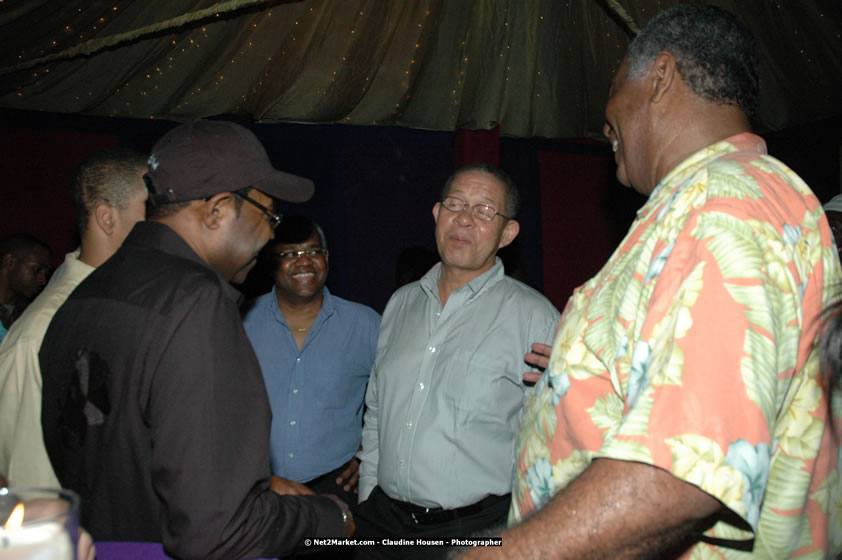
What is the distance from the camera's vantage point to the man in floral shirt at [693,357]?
705 mm

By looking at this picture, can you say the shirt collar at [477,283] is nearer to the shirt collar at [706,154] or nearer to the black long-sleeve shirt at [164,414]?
the black long-sleeve shirt at [164,414]

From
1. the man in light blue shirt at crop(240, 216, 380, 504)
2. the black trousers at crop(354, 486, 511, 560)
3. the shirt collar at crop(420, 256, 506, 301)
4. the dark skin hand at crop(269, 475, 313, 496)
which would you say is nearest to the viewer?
the dark skin hand at crop(269, 475, 313, 496)

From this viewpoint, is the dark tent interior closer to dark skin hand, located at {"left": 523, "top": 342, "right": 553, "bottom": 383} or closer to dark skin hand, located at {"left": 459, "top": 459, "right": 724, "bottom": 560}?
dark skin hand, located at {"left": 523, "top": 342, "right": 553, "bottom": 383}

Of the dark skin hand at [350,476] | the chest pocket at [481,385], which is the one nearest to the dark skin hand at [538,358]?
the chest pocket at [481,385]

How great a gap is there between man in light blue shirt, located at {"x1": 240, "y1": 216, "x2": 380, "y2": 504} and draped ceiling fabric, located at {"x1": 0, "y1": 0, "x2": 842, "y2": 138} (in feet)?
2.80

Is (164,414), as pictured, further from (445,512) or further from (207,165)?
(445,512)

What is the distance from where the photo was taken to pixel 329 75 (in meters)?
3.15

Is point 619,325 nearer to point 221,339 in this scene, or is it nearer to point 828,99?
point 221,339

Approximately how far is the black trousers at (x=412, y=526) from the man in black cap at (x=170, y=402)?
0.75 m

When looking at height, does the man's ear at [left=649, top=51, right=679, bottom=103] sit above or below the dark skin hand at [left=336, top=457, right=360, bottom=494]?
above

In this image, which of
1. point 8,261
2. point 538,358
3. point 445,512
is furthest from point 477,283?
point 8,261

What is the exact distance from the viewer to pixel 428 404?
90.9 inches

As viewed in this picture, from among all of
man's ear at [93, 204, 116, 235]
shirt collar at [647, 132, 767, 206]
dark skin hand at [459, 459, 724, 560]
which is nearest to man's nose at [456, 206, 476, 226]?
man's ear at [93, 204, 116, 235]

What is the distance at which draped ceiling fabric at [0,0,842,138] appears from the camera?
2586 mm
